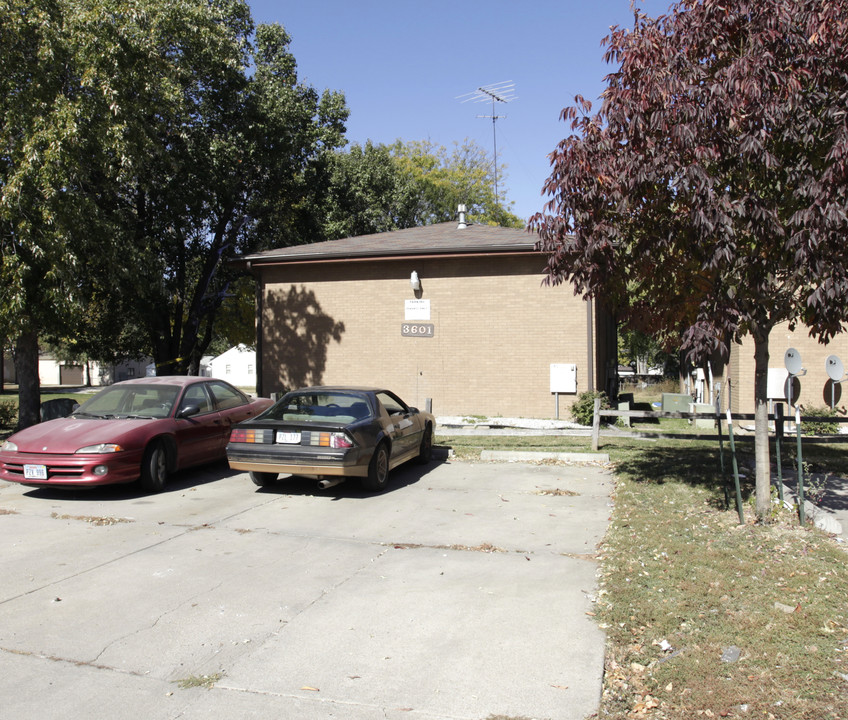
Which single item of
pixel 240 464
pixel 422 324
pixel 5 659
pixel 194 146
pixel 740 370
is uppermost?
pixel 194 146

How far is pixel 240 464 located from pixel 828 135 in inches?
281

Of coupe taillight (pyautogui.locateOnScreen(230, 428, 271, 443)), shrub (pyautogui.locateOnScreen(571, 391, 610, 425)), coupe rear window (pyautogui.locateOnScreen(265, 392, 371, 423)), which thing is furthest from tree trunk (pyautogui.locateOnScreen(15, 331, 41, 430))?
shrub (pyautogui.locateOnScreen(571, 391, 610, 425))

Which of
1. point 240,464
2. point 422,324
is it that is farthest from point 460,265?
point 240,464

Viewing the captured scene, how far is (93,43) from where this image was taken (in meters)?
14.5

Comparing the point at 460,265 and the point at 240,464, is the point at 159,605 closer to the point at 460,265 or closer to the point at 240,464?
the point at 240,464

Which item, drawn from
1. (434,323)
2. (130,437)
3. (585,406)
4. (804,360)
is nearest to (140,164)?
(434,323)

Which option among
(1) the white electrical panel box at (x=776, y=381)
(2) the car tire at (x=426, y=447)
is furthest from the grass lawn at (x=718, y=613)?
(1) the white electrical panel box at (x=776, y=381)

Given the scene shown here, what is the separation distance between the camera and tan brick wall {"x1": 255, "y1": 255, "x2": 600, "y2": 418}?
54.9 ft

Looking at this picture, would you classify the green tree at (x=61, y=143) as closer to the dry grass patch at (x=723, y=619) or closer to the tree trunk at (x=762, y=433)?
the dry grass patch at (x=723, y=619)

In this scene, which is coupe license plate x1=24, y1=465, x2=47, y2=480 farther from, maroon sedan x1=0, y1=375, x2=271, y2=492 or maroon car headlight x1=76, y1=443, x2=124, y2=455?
maroon car headlight x1=76, y1=443, x2=124, y2=455

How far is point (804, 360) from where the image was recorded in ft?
51.2

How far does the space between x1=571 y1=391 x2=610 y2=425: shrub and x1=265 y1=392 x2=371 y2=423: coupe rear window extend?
796 centimetres

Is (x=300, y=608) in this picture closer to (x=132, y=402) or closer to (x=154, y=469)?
(x=154, y=469)

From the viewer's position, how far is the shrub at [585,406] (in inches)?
623
